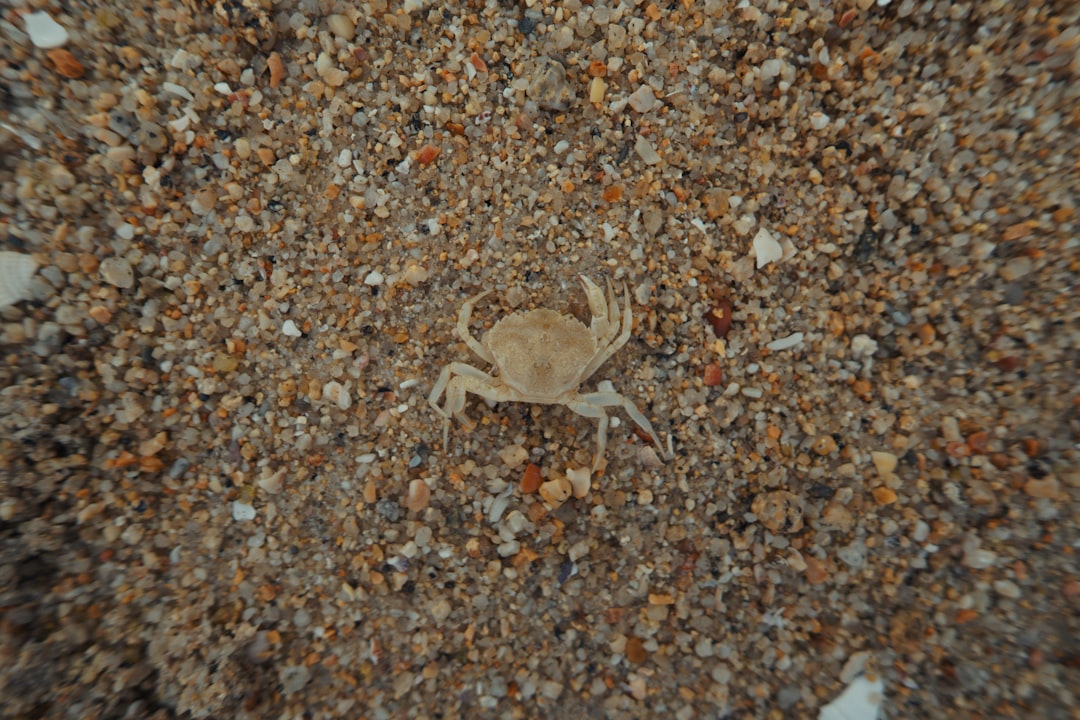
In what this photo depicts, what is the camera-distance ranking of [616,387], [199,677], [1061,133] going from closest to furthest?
[1061,133] → [199,677] → [616,387]

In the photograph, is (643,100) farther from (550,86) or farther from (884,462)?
(884,462)

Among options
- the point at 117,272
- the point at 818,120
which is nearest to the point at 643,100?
the point at 818,120

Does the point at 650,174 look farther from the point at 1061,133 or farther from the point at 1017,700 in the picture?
the point at 1017,700

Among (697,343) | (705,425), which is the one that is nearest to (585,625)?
(705,425)

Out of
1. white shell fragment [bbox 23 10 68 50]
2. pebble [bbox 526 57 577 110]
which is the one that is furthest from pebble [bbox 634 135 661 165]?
white shell fragment [bbox 23 10 68 50]

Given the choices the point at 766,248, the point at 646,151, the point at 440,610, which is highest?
the point at 646,151

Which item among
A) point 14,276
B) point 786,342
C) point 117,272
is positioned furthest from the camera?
point 786,342

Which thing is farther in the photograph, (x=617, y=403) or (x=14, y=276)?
(x=617, y=403)
